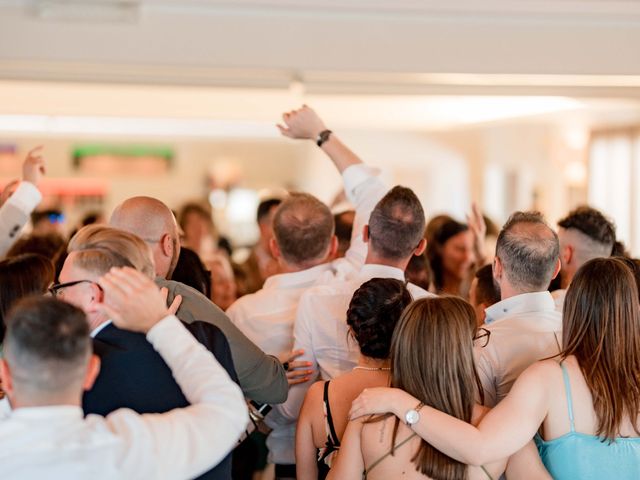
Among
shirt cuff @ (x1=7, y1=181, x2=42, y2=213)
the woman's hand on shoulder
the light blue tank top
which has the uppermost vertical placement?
shirt cuff @ (x1=7, y1=181, x2=42, y2=213)

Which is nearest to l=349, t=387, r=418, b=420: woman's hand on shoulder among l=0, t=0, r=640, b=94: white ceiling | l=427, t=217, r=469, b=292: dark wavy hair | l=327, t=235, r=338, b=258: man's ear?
l=327, t=235, r=338, b=258: man's ear

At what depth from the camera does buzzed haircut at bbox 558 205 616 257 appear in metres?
3.93

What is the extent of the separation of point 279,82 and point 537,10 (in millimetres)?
1266

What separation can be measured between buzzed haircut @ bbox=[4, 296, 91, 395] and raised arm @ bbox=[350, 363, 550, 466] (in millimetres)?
921

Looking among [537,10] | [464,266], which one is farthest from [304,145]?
[537,10]

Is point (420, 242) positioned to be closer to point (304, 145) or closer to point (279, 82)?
point (279, 82)

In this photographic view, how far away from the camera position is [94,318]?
238cm

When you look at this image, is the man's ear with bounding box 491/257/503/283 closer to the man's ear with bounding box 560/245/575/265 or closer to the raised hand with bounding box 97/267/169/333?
the man's ear with bounding box 560/245/575/265

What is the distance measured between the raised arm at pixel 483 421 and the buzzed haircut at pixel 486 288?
3.45 ft

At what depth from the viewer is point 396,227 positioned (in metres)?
3.37

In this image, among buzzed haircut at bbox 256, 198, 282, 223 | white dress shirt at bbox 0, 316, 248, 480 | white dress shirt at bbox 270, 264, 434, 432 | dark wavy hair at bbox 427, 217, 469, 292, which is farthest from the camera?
buzzed haircut at bbox 256, 198, 282, 223

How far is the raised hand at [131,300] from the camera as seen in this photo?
2082mm

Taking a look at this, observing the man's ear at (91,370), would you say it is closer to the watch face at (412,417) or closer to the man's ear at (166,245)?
the watch face at (412,417)

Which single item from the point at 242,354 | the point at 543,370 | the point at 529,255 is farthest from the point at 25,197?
the point at 543,370
